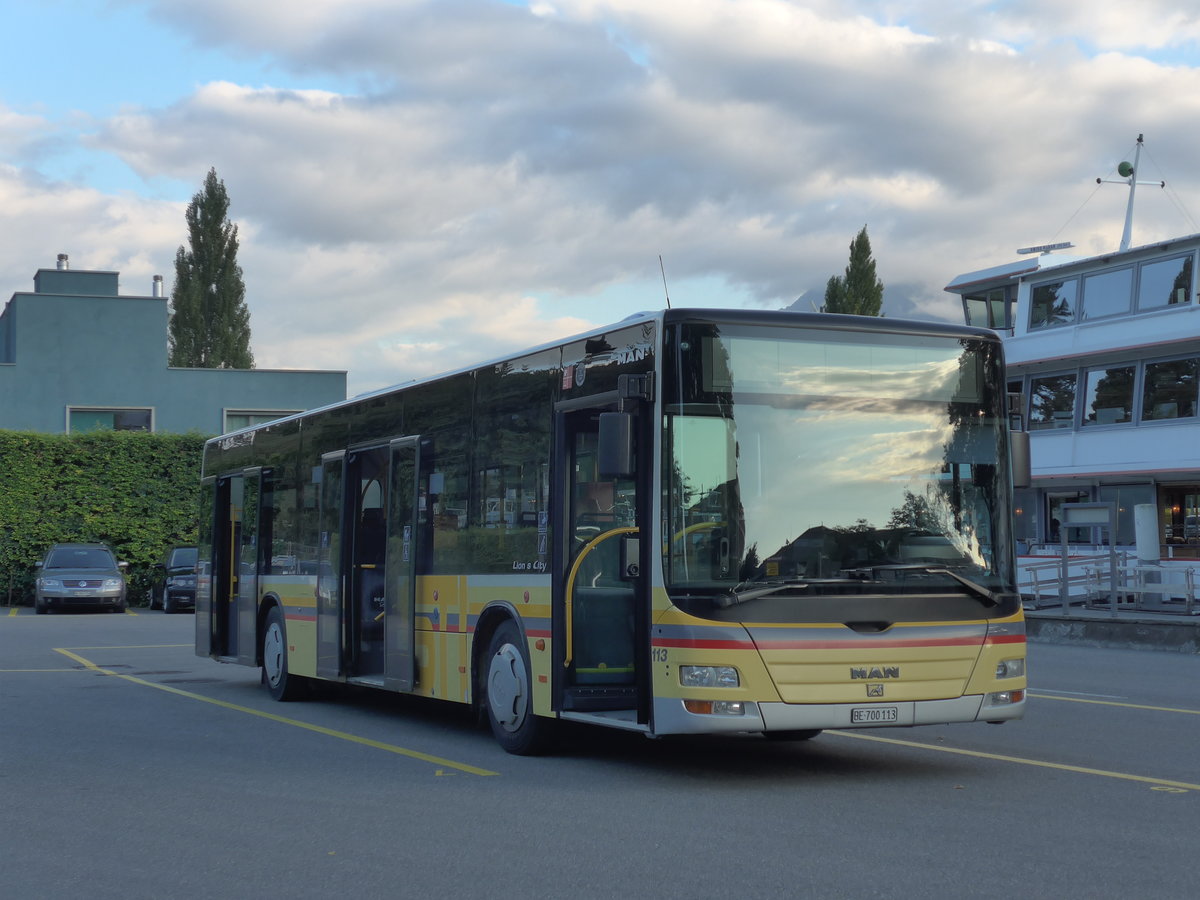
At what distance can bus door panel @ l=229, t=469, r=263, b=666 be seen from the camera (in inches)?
675

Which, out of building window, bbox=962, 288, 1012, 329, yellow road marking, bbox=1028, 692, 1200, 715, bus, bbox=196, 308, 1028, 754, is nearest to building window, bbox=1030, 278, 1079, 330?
A: building window, bbox=962, 288, 1012, 329

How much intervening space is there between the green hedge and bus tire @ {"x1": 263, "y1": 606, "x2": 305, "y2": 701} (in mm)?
24261

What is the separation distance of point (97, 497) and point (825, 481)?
33.6 meters

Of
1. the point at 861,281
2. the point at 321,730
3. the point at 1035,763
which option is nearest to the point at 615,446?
the point at 1035,763

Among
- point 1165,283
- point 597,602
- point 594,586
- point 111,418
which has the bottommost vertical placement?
point 597,602

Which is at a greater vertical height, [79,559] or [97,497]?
[97,497]

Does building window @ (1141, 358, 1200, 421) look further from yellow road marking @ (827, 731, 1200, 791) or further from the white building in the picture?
yellow road marking @ (827, 731, 1200, 791)

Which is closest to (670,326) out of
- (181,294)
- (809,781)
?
(809,781)

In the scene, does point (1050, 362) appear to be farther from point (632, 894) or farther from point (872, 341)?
point (632, 894)

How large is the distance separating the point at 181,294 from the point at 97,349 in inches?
875

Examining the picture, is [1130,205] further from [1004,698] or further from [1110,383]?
[1004,698]

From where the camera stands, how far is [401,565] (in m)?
13.1

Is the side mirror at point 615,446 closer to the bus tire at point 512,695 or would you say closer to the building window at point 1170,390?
the bus tire at point 512,695

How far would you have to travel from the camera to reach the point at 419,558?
42.0 ft
